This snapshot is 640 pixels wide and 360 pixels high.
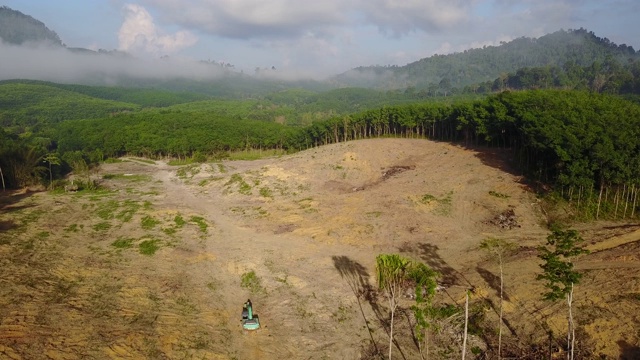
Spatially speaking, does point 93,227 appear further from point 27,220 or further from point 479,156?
point 479,156

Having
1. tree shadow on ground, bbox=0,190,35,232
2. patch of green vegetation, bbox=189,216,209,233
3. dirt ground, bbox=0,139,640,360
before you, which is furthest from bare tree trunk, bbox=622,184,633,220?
tree shadow on ground, bbox=0,190,35,232

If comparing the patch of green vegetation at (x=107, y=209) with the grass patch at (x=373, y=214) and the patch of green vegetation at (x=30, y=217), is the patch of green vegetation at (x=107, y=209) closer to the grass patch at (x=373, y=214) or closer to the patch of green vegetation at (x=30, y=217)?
the patch of green vegetation at (x=30, y=217)

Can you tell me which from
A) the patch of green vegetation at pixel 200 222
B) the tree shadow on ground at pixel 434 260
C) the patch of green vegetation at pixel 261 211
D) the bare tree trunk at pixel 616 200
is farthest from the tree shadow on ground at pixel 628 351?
the patch of green vegetation at pixel 261 211

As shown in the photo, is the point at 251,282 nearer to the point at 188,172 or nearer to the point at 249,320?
the point at 249,320

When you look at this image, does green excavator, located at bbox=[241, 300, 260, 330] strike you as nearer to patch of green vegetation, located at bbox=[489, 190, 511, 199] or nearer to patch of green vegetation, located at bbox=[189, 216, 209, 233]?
patch of green vegetation, located at bbox=[189, 216, 209, 233]

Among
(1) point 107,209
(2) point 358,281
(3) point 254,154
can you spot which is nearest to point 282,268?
(2) point 358,281

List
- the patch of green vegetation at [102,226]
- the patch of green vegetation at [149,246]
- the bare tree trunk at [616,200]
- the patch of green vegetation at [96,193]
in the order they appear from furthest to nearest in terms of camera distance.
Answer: the patch of green vegetation at [96,193] < the patch of green vegetation at [102,226] < the bare tree trunk at [616,200] < the patch of green vegetation at [149,246]

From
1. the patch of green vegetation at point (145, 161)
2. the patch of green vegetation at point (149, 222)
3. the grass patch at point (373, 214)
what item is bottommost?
the patch of green vegetation at point (145, 161)
